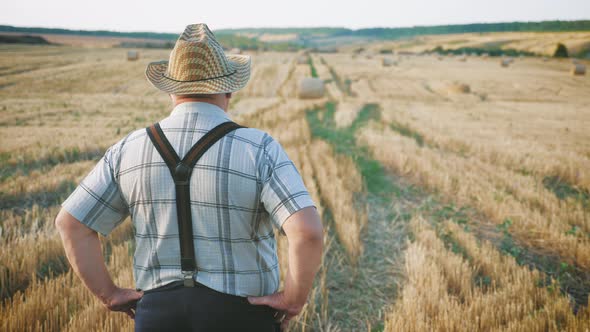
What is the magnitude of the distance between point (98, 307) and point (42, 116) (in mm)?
10855

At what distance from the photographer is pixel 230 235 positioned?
5.23 feet

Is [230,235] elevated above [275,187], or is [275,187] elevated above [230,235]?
[275,187]

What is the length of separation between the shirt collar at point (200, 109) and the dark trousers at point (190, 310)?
0.76m

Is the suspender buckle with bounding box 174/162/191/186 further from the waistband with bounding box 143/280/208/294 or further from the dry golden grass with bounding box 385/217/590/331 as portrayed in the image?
the dry golden grass with bounding box 385/217/590/331

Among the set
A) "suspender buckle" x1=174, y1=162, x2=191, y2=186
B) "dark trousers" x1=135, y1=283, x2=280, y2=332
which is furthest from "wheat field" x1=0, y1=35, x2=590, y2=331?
"suspender buckle" x1=174, y1=162, x2=191, y2=186

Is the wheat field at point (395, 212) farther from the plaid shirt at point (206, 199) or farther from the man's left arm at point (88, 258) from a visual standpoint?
the plaid shirt at point (206, 199)

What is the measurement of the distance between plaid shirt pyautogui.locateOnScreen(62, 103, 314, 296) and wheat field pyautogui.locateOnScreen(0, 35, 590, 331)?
4.14 ft

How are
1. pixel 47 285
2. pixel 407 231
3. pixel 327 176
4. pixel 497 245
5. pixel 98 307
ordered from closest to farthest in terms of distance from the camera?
pixel 98 307 → pixel 47 285 → pixel 497 245 → pixel 407 231 → pixel 327 176

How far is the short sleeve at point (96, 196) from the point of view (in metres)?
1.58

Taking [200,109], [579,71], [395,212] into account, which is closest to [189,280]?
[200,109]

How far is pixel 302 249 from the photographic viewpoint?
1.47 metres

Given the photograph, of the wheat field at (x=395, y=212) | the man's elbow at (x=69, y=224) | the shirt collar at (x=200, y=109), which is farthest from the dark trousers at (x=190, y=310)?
the wheat field at (x=395, y=212)

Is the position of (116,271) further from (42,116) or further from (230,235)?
(42,116)

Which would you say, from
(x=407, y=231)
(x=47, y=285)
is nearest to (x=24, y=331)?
(x=47, y=285)
